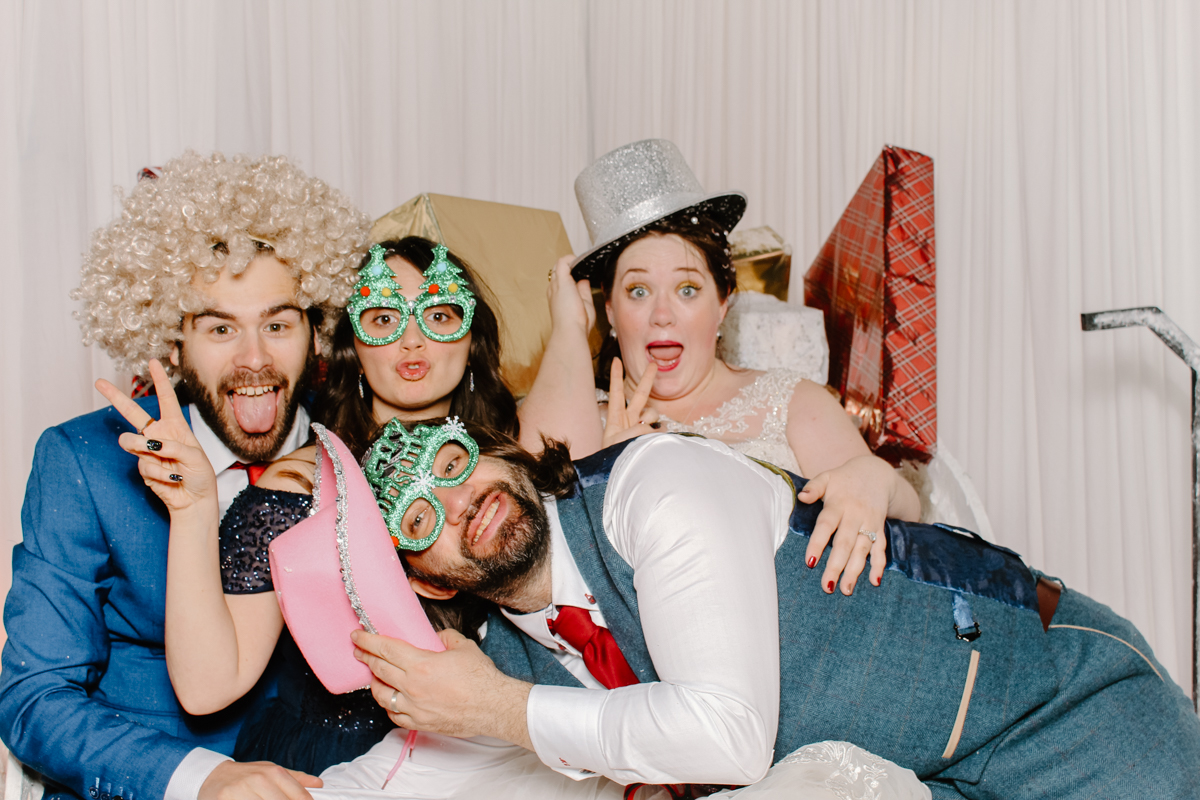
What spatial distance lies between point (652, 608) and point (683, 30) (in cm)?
338

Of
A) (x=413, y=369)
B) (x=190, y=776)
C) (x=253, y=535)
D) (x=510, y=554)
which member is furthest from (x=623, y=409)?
(x=190, y=776)

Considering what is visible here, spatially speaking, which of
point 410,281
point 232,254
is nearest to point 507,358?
point 410,281

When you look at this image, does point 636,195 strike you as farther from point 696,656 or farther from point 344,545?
point 696,656

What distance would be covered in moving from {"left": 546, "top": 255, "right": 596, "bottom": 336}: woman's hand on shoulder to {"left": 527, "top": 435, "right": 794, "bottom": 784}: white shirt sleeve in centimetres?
92

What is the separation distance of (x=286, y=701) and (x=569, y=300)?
1.18m

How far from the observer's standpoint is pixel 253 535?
5.63 feet

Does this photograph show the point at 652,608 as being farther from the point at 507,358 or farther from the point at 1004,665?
the point at 507,358

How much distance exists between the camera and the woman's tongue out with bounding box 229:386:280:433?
1883 millimetres

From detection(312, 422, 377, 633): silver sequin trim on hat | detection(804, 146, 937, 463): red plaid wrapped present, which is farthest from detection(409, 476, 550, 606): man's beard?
detection(804, 146, 937, 463): red plaid wrapped present

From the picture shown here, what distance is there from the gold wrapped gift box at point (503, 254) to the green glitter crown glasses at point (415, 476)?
2.91ft

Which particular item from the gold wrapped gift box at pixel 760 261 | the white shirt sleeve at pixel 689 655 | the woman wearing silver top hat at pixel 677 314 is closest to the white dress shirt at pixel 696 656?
the white shirt sleeve at pixel 689 655

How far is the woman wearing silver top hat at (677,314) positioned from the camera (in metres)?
2.20

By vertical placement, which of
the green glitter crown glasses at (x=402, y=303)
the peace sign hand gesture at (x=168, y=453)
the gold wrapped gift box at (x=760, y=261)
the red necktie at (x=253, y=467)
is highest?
the gold wrapped gift box at (x=760, y=261)

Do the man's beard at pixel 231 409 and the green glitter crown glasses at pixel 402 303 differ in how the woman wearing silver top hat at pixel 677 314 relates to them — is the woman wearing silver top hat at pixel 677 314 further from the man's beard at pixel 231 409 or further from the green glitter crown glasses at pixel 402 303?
the man's beard at pixel 231 409
